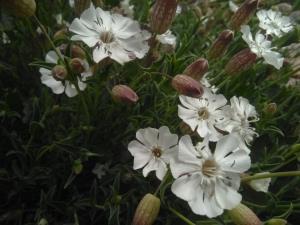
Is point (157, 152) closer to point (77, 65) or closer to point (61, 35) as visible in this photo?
point (77, 65)

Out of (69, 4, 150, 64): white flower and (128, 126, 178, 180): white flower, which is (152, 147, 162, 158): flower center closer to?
(128, 126, 178, 180): white flower

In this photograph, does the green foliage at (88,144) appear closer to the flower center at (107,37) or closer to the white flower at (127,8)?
the flower center at (107,37)

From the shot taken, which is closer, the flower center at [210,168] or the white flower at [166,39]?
the flower center at [210,168]

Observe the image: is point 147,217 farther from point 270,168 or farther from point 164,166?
point 270,168

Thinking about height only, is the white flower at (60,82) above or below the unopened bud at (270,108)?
below

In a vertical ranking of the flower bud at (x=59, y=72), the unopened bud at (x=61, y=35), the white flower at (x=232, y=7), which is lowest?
the unopened bud at (x=61, y=35)

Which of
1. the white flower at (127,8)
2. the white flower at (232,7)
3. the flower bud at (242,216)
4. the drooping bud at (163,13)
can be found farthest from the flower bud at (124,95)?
the white flower at (232,7)

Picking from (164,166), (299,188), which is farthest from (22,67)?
(299,188)
